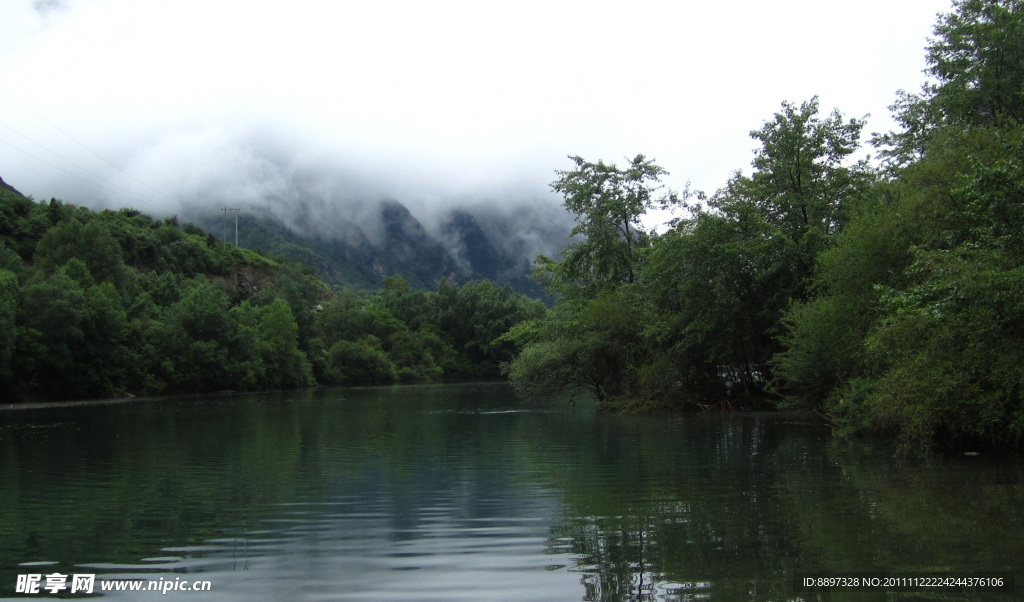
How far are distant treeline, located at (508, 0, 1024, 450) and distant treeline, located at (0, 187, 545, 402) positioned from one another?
23135 millimetres

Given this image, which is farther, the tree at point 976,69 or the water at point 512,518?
the tree at point 976,69

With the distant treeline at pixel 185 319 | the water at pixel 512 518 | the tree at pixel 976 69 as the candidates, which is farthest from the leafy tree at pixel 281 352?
the tree at pixel 976 69

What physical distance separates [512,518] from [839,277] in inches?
675

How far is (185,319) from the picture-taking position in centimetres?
8900

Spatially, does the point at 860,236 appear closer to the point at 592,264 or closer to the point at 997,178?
the point at 997,178

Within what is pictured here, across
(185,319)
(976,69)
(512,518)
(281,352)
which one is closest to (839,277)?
(976,69)

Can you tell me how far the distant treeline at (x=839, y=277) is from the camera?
1711cm

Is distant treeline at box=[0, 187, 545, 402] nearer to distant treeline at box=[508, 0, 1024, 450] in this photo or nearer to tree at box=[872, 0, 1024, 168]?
distant treeline at box=[508, 0, 1024, 450]

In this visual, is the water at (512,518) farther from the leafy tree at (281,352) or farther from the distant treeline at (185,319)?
the leafy tree at (281,352)

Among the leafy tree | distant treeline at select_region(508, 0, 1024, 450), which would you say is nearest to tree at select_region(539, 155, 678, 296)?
distant treeline at select_region(508, 0, 1024, 450)

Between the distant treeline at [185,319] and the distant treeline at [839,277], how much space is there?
75.9 ft

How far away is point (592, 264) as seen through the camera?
166 feet

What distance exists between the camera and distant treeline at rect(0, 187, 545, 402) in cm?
6788

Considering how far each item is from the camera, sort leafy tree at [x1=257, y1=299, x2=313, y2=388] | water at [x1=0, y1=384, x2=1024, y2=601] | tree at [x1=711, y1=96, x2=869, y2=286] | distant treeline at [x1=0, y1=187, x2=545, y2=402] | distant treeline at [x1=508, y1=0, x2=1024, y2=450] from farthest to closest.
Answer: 1. leafy tree at [x1=257, y1=299, x2=313, y2=388]
2. distant treeline at [x1=0, y1=187, x2=545, y2=402]
3. tree at [x1=711, y1=96, x2=869, y2=286]
4. distant treeline at [x1=508, y1=0, x2=1024, y2=450]
5. water at [x1=0, y1=384, x2=1024, y2=601]
